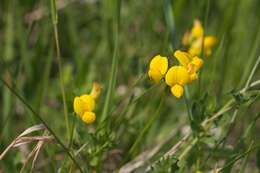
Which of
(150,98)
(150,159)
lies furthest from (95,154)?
(150,98)

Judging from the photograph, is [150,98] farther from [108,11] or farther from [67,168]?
[67,168]

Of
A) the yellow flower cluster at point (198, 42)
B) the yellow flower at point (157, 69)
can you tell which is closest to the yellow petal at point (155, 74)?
the yellow flower at point (157, 69)

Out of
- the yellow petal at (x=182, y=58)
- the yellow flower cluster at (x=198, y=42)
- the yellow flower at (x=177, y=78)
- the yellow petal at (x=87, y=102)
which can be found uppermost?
the yellow petal at (x=87, y=102)

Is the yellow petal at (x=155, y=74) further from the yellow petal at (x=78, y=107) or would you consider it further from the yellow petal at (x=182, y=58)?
the yellow petal at (x=78, y=107)

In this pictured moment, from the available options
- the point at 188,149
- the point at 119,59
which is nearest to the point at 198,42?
the point at 119,59

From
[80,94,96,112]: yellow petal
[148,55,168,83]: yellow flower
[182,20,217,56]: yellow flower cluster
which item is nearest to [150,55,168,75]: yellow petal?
[148,55,168,83]: yellow flower

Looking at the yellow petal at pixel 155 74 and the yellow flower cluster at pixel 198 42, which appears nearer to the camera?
the yellow petal at pixel 155 74
